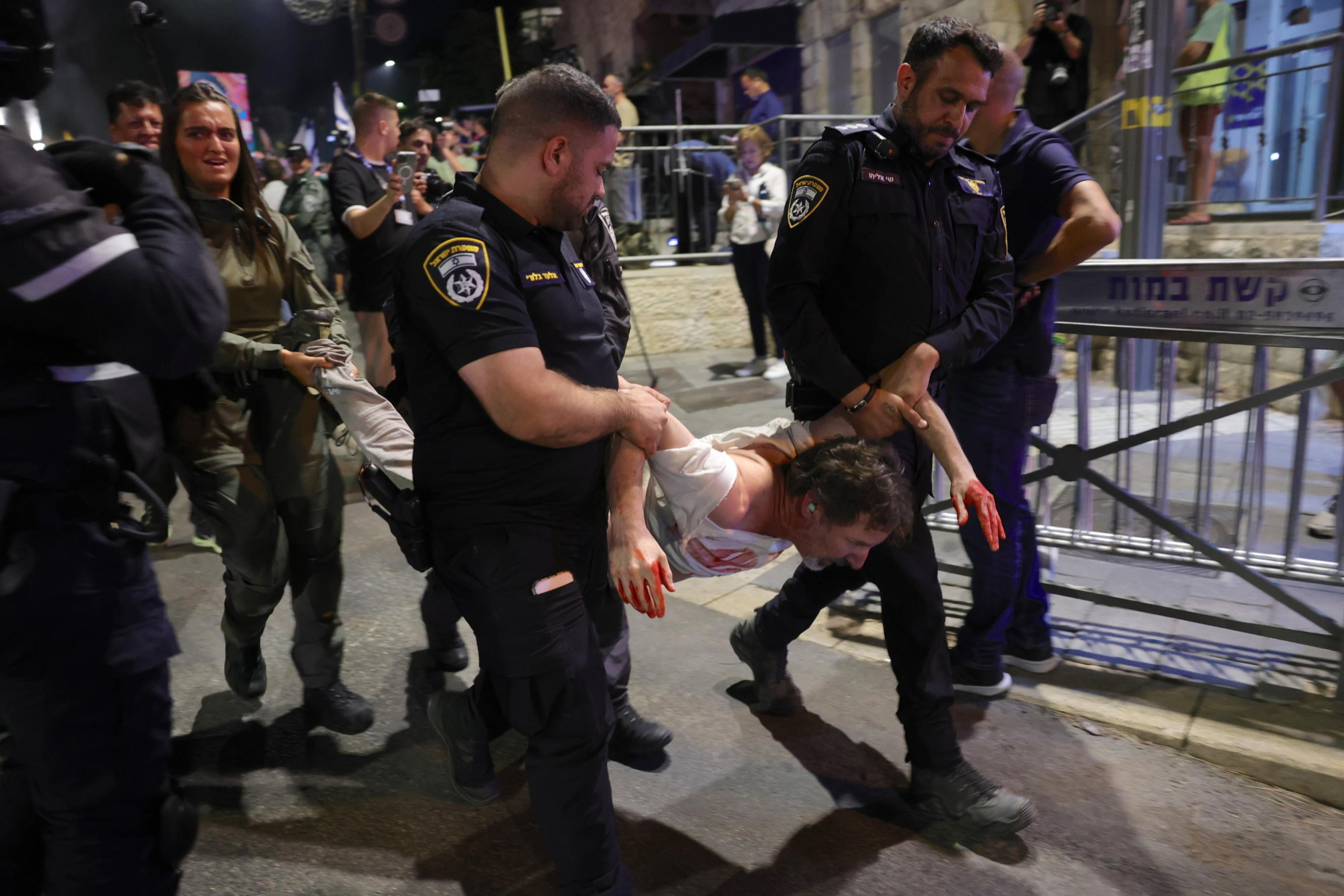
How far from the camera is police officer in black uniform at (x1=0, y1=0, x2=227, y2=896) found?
1477 mm

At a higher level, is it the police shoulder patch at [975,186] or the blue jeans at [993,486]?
the police shoulder patch at [975,186]

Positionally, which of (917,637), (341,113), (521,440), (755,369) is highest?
(341,113)

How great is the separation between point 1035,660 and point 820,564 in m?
1.21

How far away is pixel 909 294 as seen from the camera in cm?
248

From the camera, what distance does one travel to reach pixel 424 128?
5.71 meters

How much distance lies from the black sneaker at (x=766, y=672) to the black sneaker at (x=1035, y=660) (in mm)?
898

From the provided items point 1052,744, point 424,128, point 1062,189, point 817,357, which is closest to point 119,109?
point 424,128

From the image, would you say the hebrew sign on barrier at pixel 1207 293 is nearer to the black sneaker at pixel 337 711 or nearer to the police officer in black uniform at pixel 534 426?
the police officer in black uniform at pixel 534 426

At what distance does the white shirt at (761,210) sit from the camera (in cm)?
791

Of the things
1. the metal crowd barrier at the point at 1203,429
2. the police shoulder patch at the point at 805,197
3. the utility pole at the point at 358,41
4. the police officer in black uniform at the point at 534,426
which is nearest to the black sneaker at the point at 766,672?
the metal crowd barrier at the point at 1203,429

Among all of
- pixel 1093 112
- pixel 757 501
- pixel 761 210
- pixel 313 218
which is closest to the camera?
pixel 757 501

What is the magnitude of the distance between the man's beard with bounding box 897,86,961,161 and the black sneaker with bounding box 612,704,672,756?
1.90 meters

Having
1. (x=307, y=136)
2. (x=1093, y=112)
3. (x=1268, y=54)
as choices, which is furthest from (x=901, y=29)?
(x=307, y=136)

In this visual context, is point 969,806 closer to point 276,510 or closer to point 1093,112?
point 276,510
